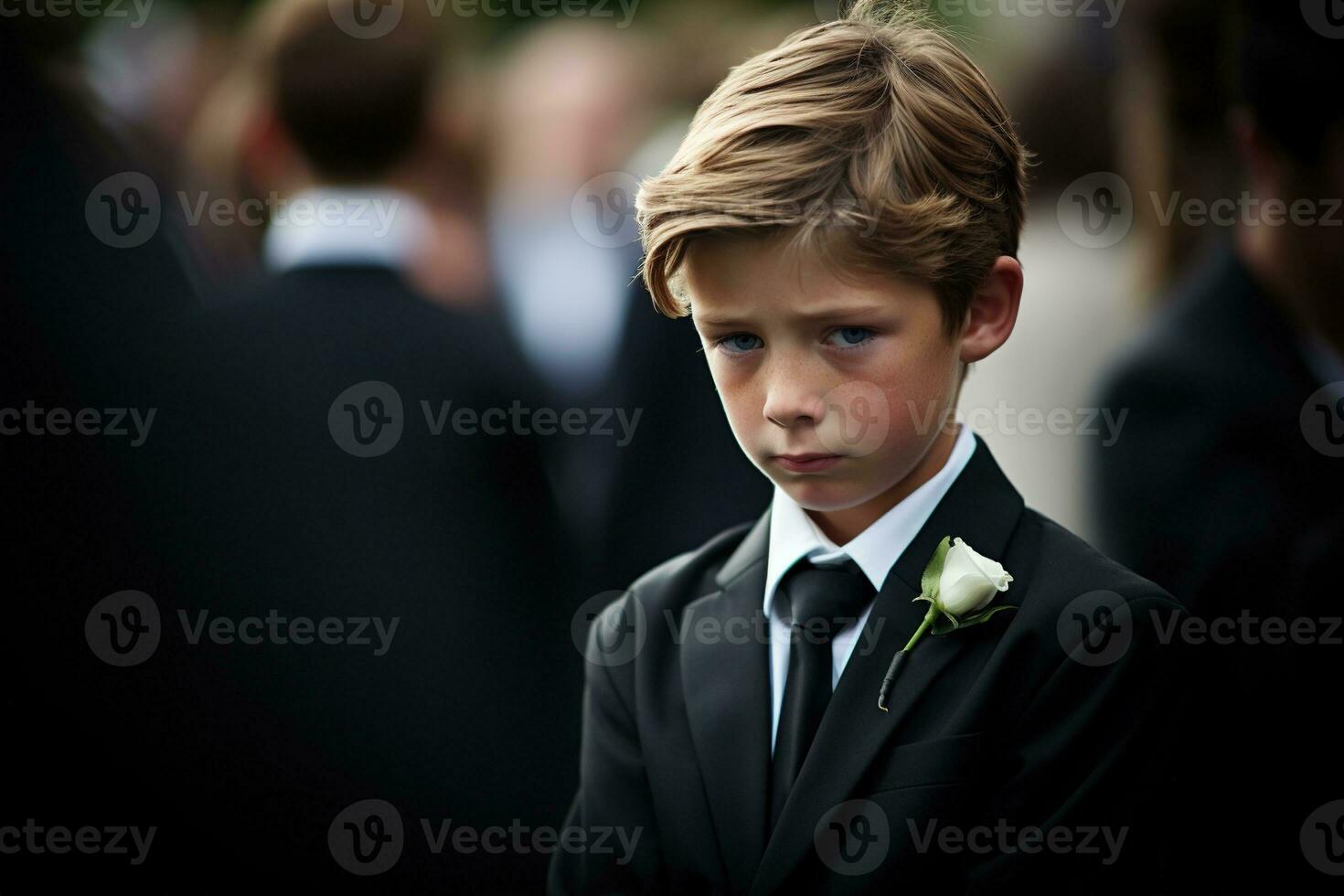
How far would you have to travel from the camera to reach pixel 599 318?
422 cm

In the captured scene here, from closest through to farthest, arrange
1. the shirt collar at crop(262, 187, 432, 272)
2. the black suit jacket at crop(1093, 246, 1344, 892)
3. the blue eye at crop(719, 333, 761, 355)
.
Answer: the blue eye at crop(719, 333, 761, 355)
the black suit jacket at crop(1093, 246, 1344, 892)
the shirt collar at crop(262, 187, 432, 272)

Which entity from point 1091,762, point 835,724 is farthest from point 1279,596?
point 835,724

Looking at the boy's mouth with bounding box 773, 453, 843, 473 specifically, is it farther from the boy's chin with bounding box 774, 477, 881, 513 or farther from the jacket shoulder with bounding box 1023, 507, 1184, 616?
the jacket shoulder with bounding box 1023, 507, 1184, 616

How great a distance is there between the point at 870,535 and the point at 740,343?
33 centimetres

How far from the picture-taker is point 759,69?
Answer: 171 centimetres

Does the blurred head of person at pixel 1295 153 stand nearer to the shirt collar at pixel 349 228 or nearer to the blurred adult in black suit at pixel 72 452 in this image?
the shirt collar at pixel 349 228

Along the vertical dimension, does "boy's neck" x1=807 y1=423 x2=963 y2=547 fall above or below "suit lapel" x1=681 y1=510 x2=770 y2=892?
above

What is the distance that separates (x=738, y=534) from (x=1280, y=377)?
1.23m
